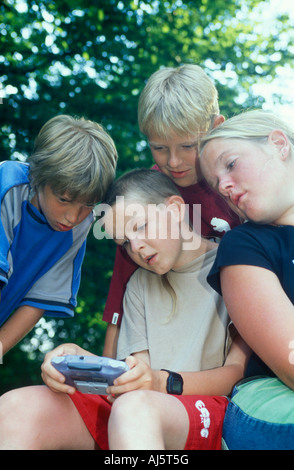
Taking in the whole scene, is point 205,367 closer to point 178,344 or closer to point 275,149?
point 178,344

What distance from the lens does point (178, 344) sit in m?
2.39

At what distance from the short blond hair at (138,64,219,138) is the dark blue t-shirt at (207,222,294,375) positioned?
46.1 inches

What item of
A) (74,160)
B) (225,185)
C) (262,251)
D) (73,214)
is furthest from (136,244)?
(262,251)

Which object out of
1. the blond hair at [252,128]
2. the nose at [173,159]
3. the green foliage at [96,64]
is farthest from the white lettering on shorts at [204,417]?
the green foliage at [96,64]

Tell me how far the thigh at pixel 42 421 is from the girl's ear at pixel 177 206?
1.22m

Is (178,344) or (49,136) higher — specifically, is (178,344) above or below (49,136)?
below

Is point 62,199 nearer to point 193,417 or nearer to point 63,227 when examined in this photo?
point 63,227

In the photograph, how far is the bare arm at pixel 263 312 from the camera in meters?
1.67

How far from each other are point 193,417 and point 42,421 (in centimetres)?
51

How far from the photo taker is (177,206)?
2.78 meters

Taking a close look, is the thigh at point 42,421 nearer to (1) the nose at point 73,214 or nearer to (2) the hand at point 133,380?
(2) the hand at point 133,380

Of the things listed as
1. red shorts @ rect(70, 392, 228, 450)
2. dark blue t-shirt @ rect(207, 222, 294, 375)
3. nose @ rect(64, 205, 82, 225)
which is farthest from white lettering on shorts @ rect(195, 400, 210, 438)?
nose @ rect(64, 205, 82, 225)

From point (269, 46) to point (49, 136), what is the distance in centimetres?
757
